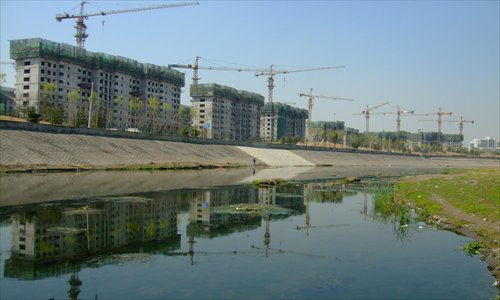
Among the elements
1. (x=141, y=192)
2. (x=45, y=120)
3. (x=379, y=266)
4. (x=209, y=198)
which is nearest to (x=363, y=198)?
(x=209, y=198)

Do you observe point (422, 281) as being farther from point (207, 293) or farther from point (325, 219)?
point (325, 219)

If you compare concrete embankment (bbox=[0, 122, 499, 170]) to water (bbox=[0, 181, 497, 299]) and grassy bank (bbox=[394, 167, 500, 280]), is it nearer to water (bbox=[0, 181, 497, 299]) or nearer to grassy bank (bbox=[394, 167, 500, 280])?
water (bbox=[0, 181, 497, 299])

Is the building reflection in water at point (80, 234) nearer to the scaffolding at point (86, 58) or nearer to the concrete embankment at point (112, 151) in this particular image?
the concrete embankment at point (112, 151)

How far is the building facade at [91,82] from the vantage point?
139 metres

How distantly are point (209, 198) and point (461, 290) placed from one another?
24646 millimetres

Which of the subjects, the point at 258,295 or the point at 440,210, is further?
the point at 440,210

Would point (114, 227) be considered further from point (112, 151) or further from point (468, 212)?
point (112, 151)

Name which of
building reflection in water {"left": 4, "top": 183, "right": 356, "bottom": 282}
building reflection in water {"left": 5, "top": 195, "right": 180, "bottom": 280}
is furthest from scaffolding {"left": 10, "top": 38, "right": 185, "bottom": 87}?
building reflection in water {"left": 5, "top": 195, "right": 180, "bottom": 280}

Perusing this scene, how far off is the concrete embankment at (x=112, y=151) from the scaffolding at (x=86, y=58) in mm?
72143

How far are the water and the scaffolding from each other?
426 ft

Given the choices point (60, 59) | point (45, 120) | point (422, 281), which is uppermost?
point (60, 59)

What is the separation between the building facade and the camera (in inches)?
5468

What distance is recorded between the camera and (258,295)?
12984 millimetres

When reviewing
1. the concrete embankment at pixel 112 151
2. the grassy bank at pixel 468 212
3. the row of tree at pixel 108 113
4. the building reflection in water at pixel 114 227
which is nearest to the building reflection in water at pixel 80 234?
the building reflection in water at pixel 114 227
